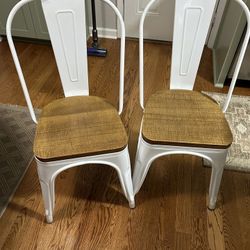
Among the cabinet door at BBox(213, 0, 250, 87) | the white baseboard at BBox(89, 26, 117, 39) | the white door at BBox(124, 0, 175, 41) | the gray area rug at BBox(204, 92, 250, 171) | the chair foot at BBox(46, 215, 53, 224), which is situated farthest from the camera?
the white baseboard at BBox(89, 26, 117, 39)

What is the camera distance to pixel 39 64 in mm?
2143

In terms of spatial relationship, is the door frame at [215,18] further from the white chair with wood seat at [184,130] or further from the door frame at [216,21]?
the white chair with wood seat at [184,130]

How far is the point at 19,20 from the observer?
2.22 m

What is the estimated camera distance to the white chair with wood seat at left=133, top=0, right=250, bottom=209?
985 millimetres

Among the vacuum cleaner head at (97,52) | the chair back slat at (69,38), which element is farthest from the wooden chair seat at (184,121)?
the vacuum cleaner head at (97,52)

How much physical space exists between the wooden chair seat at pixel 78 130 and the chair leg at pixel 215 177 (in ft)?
1.27

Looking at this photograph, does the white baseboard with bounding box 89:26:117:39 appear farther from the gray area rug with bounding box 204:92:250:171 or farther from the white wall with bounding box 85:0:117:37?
the gray area rug with bounding box 204:92:250:171

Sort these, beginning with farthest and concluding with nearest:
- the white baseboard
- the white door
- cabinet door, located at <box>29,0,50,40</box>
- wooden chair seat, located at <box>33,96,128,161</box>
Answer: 1. the white baseboard
2. the white door
3. cabinet door, located at <box>29,0,50,40</box>
4. wooden chair seat, located at <box>33,96,128,161</box>

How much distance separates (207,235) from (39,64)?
1.76m

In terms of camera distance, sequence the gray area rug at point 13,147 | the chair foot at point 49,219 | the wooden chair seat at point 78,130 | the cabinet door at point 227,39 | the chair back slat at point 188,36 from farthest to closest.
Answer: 1. the cabinet door at point 227,39
2. the gray area rug at point 13,147
3. the chair foot at point 49,219
4. the chair back slat at point 188,36
5. the wooden chair seat at point 78,130

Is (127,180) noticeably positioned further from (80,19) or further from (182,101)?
(80,19)

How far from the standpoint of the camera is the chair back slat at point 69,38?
1.00 meters

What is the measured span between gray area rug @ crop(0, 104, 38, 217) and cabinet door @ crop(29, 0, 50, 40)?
Answer: 83 cm

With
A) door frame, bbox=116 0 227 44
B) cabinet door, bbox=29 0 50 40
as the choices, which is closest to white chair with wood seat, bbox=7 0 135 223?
cabinet door, bbox=29 0 50 40
